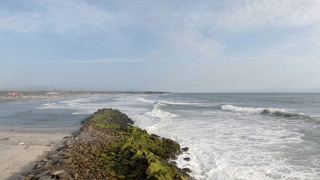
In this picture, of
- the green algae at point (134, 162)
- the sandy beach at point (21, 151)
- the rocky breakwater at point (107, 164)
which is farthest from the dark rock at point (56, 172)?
the sandy beach at point (21, 151)

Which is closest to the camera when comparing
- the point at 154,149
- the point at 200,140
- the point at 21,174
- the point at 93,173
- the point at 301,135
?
the point at 93,173

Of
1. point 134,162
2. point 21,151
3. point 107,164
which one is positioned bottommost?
point 21,151

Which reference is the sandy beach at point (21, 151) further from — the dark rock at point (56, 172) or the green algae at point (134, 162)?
the green algae at point (134, 162)

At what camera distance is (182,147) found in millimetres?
11211

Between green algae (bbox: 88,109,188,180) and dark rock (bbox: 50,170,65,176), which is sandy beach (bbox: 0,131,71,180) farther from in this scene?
green algae (bbox: 88,109,188,180)

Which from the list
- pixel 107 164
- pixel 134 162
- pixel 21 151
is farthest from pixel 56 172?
pixel 21 151

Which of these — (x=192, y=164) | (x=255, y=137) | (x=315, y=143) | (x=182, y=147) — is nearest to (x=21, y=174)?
(x=192, y=164)

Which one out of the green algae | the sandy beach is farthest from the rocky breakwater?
the sandy beach

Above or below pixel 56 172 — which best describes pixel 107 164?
below

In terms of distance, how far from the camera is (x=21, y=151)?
1001cm

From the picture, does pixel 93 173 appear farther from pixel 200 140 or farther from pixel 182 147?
pixel 200 140

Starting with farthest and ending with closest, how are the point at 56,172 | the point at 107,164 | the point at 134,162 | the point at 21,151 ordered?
the point at 21,151 → the point at 107,164 → the point at 134,162 → the point at 56,172

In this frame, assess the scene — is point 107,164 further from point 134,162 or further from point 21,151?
point 21,151

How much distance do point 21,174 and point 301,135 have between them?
1400 centimetres
